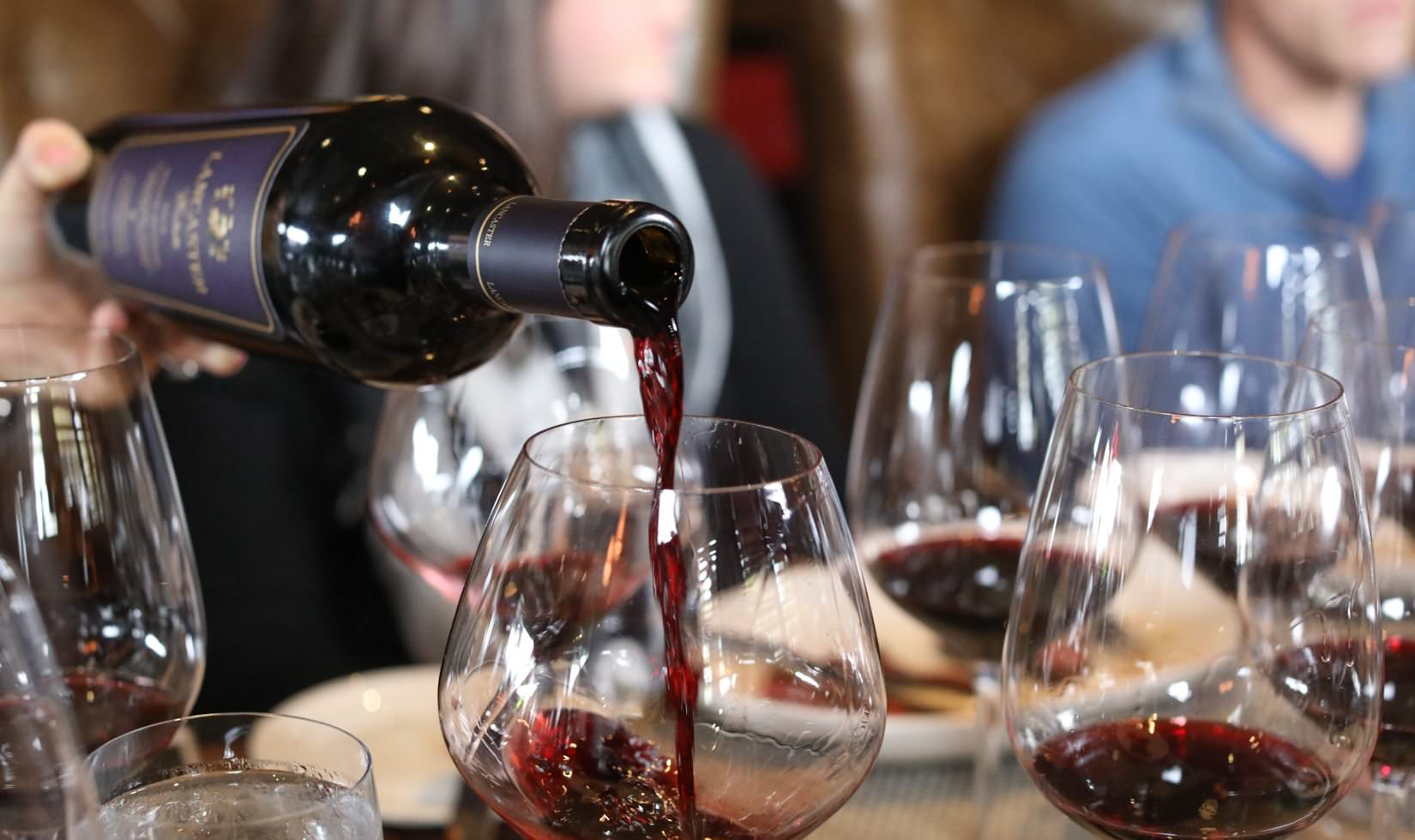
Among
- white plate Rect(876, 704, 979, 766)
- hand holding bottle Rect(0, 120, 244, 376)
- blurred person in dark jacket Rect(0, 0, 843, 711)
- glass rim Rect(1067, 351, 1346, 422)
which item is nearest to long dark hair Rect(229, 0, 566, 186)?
blurred person in dark jacket Rect(0, 0, 843, 711)

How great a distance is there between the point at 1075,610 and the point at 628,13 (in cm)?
110

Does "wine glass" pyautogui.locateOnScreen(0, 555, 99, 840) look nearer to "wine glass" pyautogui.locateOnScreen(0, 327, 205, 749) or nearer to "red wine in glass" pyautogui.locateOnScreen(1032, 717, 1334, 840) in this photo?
"wine glass" pyautogui.locateOnScreen(0, 327, 205, 749)

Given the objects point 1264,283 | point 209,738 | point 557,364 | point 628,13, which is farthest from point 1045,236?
point 209,738

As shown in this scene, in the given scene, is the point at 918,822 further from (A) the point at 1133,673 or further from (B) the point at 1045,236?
(B) the point at 1045,236

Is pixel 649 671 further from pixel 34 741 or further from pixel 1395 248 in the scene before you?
pixel 1395 248

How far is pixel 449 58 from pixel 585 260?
1019 millimetres

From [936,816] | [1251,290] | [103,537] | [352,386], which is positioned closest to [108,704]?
[103,537]

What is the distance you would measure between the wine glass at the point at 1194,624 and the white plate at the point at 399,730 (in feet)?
1.01

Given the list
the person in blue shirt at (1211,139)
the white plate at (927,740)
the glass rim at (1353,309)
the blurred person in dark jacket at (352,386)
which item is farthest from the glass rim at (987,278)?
the person in blue shirt at (1211,139)

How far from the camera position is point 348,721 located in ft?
2.52

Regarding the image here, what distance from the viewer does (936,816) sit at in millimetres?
693

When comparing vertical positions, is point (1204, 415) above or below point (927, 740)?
above

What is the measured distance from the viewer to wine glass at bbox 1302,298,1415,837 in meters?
0.54

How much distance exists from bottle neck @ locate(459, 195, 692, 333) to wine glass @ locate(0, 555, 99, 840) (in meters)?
0.19
